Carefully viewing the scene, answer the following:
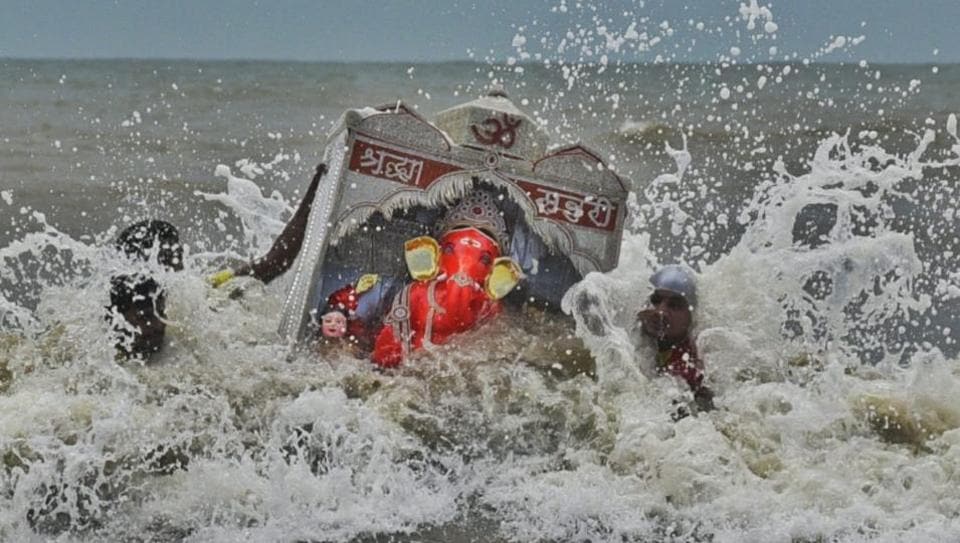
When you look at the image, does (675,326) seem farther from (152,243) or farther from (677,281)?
(152,243)

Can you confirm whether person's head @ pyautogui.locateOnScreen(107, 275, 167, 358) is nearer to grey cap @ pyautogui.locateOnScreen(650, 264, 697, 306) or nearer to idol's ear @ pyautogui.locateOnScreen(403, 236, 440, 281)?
idol's ear @ pyautogui.locateOnScreen(403, 236, 440, 281)

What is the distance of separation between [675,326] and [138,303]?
7.61 feet

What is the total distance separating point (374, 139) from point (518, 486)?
80.7 inches

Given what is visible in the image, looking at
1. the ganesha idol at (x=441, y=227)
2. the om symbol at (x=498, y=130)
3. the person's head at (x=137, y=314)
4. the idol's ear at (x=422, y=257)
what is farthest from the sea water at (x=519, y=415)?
the om symbol at (x=498, y=130)

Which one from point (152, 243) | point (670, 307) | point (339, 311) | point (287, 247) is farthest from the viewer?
point (287, 247)

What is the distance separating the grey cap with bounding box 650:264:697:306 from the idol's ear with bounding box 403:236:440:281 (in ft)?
3.26

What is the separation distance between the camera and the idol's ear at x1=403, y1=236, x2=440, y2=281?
677 centimetres

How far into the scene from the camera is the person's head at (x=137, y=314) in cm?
638

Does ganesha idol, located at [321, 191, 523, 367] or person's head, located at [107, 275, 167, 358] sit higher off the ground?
ganesha idol, located at [321, 191, 523, 367]

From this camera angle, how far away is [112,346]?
20.6 ft

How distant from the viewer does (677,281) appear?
649 cm

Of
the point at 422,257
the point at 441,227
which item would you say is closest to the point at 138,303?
the point at 422,257

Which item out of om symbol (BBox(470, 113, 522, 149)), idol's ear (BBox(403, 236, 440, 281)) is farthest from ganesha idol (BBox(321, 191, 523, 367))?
om symbol (BBox(470, 113, 522, 149))

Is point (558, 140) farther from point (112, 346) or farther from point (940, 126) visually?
point (112, 346)
